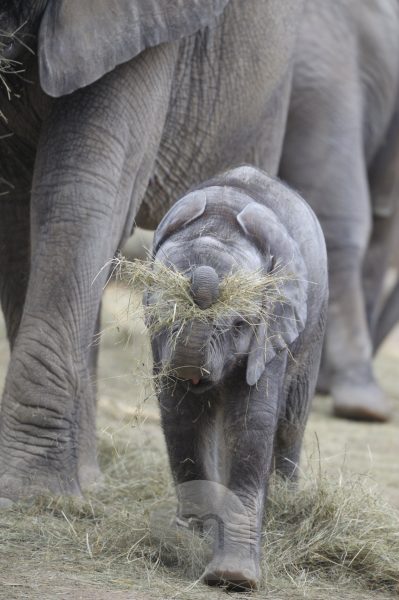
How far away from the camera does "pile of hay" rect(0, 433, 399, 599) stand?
14.4ft

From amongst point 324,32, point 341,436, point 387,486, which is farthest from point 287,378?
point 324,32

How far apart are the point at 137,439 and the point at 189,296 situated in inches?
101

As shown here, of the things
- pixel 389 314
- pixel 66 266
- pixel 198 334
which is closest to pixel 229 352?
pixel 198 334

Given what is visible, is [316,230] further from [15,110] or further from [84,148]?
[15,110]

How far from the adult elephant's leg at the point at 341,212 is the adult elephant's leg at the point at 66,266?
3613mm

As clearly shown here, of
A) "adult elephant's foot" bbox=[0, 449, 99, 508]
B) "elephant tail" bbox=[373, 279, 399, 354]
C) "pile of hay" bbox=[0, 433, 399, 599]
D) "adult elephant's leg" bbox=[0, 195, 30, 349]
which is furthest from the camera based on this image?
"elephant tail" bbox=[373, 279, 399, 354]

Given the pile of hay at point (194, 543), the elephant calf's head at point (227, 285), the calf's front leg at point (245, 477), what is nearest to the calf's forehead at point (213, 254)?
the elephant calf's head at point (227, 285)

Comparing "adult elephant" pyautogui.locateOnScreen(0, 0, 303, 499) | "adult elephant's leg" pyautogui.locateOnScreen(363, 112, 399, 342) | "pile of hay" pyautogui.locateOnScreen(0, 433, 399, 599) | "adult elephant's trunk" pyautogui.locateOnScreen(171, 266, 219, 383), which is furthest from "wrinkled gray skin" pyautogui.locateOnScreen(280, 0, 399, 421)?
"adult elephant's trunk" pyautogui.locateOnScreen(171, 266, 219, 383)

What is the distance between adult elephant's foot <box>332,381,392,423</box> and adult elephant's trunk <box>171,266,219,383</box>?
191 inches

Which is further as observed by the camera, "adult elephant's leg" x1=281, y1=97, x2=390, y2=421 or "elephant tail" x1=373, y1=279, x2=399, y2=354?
"elephant tail" x1=373, y1=279, x2=399, y2=354

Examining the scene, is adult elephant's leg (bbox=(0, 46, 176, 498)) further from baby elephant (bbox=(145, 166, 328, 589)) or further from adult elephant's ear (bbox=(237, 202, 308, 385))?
adult elephant's ear (bbox=(237, 202, 308, 385))

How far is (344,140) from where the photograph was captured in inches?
356

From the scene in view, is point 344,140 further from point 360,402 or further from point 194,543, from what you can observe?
point 194,543

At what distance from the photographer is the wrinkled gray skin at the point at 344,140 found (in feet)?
29.2
